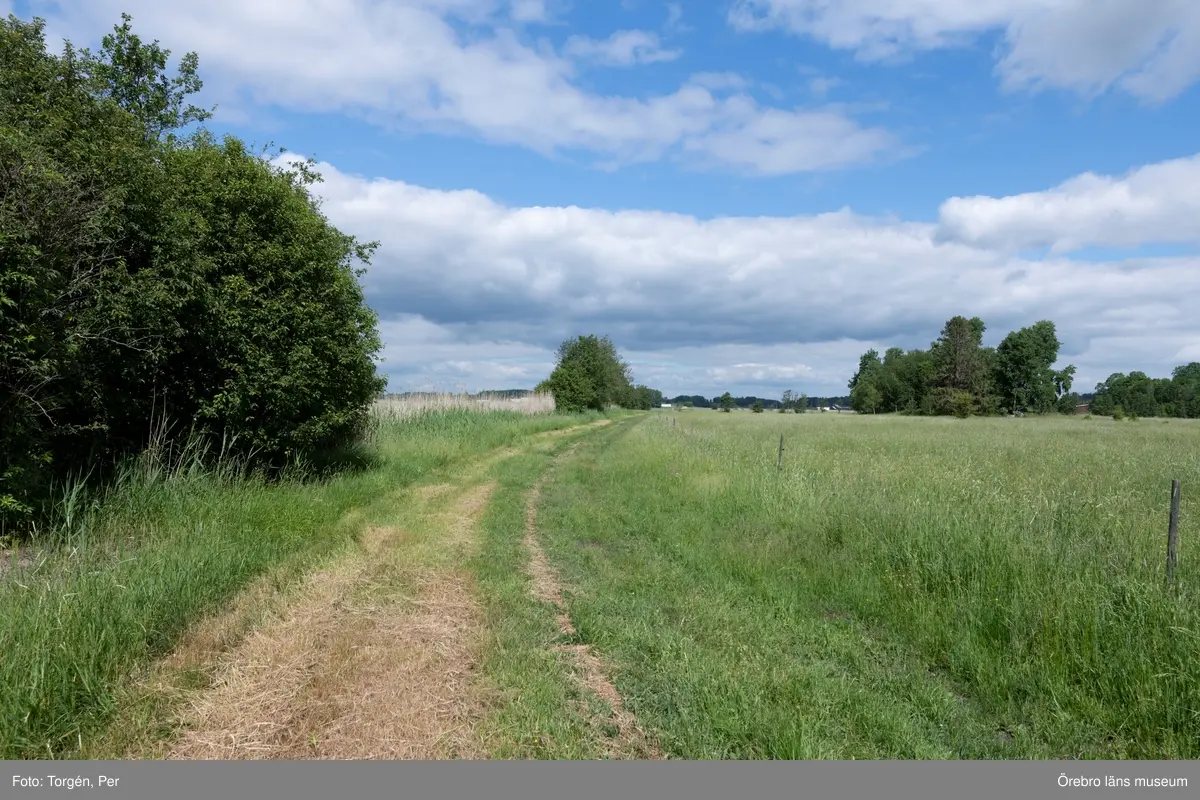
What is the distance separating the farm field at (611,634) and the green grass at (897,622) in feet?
0.08

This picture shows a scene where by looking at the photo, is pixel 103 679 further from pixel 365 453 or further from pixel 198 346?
pixel 365 453

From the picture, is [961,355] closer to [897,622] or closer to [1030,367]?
[1030,367]

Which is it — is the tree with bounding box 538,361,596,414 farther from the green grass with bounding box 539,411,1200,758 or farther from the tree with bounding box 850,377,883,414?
the tree with bounding box 850,377,883,414

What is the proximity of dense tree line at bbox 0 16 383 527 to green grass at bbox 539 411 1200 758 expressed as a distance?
549 cm

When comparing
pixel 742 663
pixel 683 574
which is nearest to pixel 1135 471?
pixel 683 574

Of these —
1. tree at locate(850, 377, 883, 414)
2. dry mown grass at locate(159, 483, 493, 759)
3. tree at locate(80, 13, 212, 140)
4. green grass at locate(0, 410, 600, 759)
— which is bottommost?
dry mown grass at locate(159, 483, 493, 759)

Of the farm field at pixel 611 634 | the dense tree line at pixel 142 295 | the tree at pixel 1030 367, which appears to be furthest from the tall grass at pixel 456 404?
the tree at pixel 1030 367

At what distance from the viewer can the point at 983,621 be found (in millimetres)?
5184

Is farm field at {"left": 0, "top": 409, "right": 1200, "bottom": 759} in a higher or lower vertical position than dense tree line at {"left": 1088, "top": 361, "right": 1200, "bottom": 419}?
lower

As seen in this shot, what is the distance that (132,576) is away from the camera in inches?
197

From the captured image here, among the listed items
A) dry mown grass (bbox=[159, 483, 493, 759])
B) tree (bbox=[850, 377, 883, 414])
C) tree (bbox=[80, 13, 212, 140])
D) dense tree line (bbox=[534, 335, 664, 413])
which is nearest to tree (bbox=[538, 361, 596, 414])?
dense tree line (bbox=[534, 335, 664, 413])

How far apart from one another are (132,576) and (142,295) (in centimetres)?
422

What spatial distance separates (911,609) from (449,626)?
4313 mm

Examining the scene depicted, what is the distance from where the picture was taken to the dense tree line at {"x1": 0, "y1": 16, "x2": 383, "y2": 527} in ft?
20.1
